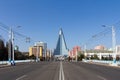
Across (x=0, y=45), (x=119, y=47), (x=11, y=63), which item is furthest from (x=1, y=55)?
(x=119, y=47)

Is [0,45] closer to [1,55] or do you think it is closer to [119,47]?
[1,55]

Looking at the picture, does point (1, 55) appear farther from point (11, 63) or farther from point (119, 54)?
point (119, 54)

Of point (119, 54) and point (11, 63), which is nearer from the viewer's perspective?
point (11, 63)

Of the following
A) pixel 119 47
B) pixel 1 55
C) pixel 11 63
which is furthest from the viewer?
pixel 119 47

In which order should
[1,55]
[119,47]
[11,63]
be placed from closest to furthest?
[11,63] < [1,55] < [119,47]

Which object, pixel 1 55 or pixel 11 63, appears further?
pixel 1 55

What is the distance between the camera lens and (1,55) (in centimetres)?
12269

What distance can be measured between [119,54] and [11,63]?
105m

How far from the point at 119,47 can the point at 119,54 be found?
611cm

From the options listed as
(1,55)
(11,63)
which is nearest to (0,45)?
(1,55)

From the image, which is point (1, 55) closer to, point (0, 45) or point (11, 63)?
point (0, 45)

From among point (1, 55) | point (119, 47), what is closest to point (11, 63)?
point (1, 55)

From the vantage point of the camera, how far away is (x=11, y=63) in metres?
68.1

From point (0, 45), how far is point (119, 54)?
67.9 m
